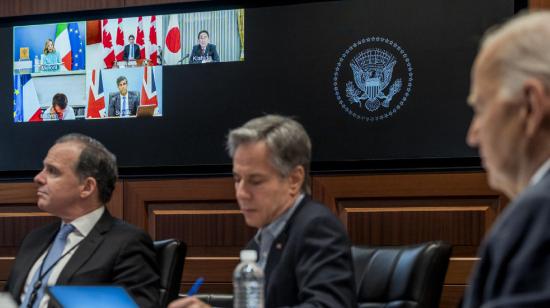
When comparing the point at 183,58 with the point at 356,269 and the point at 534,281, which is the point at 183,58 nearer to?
the point at 356,269

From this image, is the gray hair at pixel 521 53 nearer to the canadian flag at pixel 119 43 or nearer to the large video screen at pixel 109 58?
the large video screen at pixel 109 58

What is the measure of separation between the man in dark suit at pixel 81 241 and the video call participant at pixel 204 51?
0.72 m

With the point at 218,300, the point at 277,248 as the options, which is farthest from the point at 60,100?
the point at 277,248

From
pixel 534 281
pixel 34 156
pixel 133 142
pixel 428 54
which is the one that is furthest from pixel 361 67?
pixel 534 281

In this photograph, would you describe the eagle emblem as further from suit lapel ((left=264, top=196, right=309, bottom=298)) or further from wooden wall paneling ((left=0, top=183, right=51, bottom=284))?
wooden wall paneling ((left=0, top=183, right=51, bottom=284))

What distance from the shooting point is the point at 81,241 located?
3188mm

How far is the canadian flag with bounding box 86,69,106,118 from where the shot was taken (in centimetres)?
404

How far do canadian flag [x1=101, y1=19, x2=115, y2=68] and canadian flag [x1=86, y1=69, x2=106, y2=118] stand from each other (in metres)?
0.07

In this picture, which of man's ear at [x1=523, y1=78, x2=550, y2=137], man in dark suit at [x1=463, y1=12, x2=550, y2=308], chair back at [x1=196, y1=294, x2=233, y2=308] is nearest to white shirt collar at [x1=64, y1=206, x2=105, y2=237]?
chair back at [x1=196, y1=294, x2=233, y2=308]

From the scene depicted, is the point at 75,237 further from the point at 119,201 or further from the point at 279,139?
the point at 279,139

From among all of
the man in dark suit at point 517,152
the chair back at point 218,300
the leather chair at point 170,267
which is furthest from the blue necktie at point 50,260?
the man in dark suit at point 517,152

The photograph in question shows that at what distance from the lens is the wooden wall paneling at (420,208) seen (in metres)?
3.46

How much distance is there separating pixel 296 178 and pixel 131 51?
1.66 metres

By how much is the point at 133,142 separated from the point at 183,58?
0.45m
